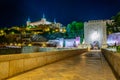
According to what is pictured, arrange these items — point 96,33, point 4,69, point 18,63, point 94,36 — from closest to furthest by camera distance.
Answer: point 4,69 → point 18,63 → point 96,33 → point 94,36

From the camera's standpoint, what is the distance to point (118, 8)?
329 feet

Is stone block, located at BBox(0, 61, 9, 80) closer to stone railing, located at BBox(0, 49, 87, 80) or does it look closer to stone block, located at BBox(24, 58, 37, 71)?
stone railing, located at BBox(0, 49, 87, 80)

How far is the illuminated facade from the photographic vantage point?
57.8 m

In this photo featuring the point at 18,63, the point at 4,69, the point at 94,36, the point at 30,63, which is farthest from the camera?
the point at 94,36

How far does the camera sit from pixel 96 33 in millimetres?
58906

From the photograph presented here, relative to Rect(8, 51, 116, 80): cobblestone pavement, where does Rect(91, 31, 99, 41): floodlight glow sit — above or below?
above

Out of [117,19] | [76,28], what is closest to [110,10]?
[76,28]

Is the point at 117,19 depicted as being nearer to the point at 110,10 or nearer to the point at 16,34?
the point at 16,34

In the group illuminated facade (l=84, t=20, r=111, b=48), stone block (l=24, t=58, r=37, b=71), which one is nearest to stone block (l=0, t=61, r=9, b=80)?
stone block (l=24, t=58, r=37, b=71)

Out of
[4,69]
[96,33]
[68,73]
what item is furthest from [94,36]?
[4,69]

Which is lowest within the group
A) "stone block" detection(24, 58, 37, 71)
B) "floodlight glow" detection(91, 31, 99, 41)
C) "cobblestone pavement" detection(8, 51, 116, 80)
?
"cobblestone pavement" detection(8, 51, 116, 80)

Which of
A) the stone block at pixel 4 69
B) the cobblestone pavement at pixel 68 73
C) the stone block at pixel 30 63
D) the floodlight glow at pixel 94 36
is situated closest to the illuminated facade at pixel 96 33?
the floodlight glow at pixel 94 36

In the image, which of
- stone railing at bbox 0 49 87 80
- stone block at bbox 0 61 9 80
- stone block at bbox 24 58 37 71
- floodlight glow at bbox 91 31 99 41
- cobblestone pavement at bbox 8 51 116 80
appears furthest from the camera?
floodlight glow at bbox 91 31 99 41

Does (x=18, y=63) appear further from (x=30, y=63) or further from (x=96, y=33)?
(x=96, y=33)
